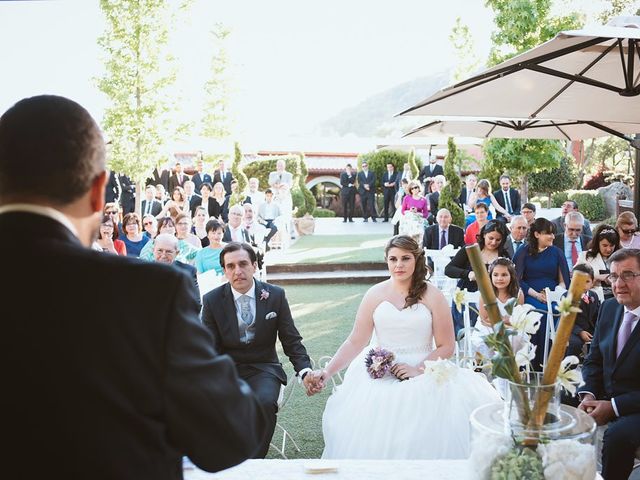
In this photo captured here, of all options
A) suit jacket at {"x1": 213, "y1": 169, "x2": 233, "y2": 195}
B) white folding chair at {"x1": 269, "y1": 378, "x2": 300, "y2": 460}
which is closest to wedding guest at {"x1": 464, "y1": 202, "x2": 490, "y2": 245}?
white folding chair at {"x1": 269, "y1": 378, "x2": 300, "y2": 460}

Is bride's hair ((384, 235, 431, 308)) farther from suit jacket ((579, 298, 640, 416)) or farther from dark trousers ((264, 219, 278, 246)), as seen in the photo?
dark trousers ((264, 219, 278, 246))

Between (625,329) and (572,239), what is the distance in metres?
3.89

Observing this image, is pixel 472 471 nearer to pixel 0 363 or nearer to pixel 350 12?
pixel 0 363

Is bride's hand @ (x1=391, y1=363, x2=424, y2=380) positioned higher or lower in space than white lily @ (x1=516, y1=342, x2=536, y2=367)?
lower

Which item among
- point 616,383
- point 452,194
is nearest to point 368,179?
point 452,194

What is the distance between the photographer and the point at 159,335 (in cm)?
123

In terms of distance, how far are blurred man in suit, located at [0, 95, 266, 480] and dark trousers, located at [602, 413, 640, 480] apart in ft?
9.73

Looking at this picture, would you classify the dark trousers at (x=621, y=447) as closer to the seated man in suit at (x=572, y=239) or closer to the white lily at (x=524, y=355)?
the white lily at (x=524, y=355)

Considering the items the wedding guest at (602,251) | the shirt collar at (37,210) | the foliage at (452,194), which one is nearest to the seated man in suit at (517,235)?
the wedding guest at (602,251)

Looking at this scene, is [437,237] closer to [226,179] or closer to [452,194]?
[452,194]

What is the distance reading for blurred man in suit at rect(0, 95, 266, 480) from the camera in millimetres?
1169

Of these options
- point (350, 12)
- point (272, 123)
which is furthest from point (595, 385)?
point (272, 123)

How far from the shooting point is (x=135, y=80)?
53.1 feet

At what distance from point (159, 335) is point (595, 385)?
354cm
